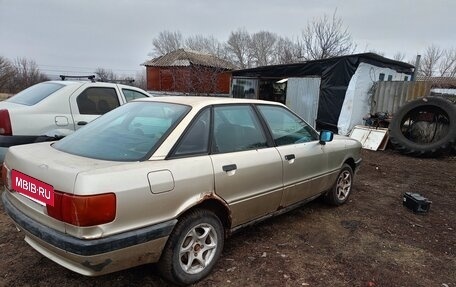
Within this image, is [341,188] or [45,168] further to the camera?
[341,188]

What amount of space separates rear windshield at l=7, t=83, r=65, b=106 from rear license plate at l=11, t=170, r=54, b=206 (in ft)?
8.33

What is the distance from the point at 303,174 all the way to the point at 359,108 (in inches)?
339

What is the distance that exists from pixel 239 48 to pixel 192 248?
1934 inches

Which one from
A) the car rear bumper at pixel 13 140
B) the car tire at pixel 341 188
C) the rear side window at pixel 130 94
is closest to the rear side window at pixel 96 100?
the rear side window at pixel 130 94

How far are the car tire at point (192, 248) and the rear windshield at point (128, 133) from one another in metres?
0.65

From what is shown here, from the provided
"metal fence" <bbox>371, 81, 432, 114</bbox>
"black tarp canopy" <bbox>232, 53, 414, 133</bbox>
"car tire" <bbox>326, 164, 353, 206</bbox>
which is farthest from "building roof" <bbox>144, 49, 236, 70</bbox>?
"car tire" <bbox>326, 164, 353, 206</bbox>

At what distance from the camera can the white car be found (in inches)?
168

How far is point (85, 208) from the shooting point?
1989mm

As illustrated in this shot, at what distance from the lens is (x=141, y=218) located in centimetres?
221

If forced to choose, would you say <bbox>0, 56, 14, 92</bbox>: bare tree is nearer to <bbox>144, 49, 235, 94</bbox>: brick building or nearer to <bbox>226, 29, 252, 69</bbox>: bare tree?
<bbox>144, 49, 235, 94</bbox>: brick building

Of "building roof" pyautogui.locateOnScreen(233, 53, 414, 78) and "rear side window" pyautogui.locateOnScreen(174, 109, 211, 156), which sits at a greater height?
"building roof" pyautogui.locateOnScreen(233, 53, 414, 78)

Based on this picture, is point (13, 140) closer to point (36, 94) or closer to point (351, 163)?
point (36, 94)

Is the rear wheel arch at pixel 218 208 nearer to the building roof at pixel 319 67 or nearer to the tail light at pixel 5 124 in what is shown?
the tail light at pixel 5 124

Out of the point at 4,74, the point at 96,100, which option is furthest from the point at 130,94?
the point at 4,74
